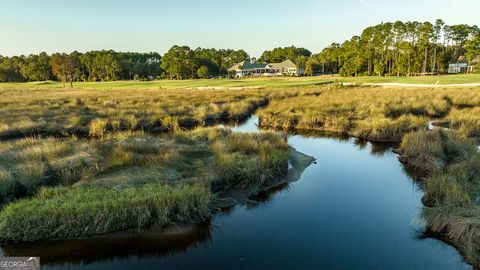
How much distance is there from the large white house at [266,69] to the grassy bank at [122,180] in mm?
101844

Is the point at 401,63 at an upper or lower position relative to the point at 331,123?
upper

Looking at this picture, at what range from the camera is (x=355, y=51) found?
84.6m

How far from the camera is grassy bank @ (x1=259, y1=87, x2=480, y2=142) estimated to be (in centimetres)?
1773

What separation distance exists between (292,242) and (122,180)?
5180 mm

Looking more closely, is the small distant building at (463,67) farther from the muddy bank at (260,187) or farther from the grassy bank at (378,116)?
the muddy bank at (260,187)

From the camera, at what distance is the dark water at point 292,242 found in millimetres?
6789

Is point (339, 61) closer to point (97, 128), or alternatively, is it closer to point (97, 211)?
point (97, 128)

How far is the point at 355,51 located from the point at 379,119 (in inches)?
2837

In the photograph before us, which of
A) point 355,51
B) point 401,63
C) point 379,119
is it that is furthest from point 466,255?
point 355,51

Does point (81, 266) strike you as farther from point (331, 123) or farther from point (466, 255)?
point (331, 123)

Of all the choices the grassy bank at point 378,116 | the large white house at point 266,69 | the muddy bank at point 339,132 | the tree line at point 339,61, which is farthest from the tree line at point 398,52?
the muddy bank at point 339,132

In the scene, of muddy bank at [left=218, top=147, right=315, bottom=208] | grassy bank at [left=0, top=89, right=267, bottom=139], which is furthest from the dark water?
grassy bank at [left=0, top=89, right=267, bottom=139]

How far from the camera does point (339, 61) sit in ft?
299

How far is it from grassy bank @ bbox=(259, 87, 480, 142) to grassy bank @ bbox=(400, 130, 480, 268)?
2773 millimetres
